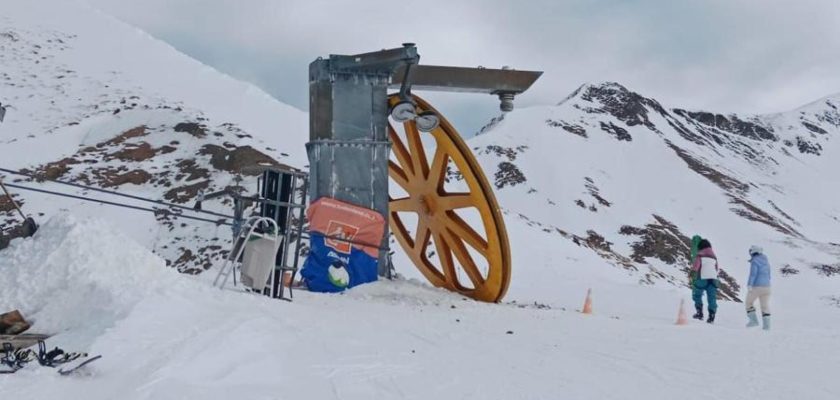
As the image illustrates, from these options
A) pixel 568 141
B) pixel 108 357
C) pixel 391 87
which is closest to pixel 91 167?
pixel 391 87

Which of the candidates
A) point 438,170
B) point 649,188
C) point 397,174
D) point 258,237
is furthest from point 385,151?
point 649,188

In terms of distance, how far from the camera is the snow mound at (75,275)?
280 inches

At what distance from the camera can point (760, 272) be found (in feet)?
45.4

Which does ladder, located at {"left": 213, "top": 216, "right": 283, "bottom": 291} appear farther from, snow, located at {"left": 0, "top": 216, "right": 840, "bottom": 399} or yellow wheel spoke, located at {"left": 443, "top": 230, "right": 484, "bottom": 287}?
yellow wheel spoke, located at {"left": 443, "top": 230, "right": 484, "bottom": 287}

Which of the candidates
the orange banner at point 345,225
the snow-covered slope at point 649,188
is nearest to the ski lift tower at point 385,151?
the orange banner at point 345,225

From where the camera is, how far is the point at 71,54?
201 ft

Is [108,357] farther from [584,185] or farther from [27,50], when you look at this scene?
[584,185]

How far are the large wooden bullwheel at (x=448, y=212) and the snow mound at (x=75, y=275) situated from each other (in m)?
7.52

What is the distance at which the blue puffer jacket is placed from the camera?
45.2 feet

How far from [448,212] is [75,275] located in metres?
9.49

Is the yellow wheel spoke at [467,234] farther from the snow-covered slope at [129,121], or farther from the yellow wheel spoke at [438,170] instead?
the snow-covered slope at [129,121]

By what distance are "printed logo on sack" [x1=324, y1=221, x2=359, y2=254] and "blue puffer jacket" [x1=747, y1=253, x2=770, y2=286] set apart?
7518 millimetres

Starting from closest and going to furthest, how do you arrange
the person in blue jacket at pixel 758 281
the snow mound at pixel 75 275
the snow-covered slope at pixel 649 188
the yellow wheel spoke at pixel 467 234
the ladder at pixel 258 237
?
the snow mound at pixel 75 275
the ladder at pixel 258 237
the person in blue jacket at pixel 758 281
the yellow wheel spoke at pixel 467 234
the snow-covered slope at pixel 649 188

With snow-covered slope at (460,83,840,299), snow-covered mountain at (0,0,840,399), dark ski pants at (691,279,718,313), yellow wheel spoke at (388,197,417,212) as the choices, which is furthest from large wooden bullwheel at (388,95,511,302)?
snow-covered slope at (460,83,840,299)
